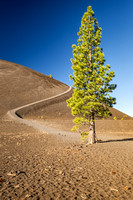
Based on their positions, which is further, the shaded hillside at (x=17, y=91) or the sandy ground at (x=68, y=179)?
the shaded hillside at (x=17, y=91)

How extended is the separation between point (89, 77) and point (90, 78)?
8.9 inches

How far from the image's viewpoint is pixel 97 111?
1298cm

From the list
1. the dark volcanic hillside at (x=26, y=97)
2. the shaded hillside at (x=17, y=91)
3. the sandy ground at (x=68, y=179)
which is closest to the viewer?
the sandy ground at (x=68, y=179)

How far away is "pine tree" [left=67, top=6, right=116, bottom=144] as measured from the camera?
12195mm

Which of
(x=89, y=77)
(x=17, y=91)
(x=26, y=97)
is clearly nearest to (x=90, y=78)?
(x=89, y=77)

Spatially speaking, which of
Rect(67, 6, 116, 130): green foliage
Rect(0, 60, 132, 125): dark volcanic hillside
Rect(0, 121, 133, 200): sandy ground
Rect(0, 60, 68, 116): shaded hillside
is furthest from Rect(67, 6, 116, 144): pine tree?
Rect(0, 60, 68, 116): shaded hillside

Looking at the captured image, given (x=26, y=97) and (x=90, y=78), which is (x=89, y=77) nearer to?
(x=90, y=78)

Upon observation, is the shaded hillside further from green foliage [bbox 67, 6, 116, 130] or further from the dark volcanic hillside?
green foliage [bbox 67, 6, 116, 130]

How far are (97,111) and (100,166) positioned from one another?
6.96 m

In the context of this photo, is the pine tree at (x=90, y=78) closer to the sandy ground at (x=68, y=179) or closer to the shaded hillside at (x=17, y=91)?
the sandy ground at (x=68, y=179)

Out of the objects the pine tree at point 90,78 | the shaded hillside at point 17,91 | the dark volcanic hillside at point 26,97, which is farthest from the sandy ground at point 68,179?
the shaded hillside at point 17,91

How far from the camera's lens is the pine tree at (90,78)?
12195mm

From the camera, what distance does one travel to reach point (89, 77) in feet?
41.5

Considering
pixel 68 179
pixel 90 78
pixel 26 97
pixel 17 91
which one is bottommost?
pixel 68 179
